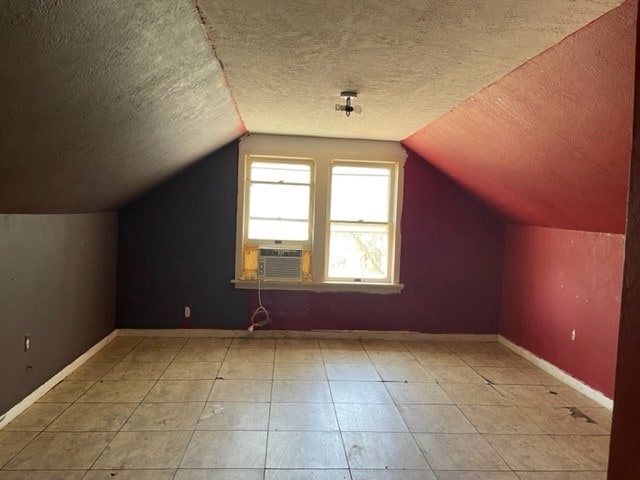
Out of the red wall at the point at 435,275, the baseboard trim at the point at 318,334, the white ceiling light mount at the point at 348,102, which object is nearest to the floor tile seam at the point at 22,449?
the baseboard trim at the point at 318,334

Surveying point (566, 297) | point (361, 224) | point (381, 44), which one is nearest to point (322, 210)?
point (361, 224)

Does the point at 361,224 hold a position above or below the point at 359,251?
above

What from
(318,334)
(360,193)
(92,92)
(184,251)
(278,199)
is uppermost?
(92,92)

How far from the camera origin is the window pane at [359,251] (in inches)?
195

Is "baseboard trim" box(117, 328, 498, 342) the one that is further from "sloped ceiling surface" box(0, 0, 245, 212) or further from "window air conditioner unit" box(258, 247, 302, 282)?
"sloped ceiling surface" box(0, 0, 245, 212)

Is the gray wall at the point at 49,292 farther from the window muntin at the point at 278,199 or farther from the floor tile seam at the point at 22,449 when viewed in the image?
the window muntin at the point at 278,199

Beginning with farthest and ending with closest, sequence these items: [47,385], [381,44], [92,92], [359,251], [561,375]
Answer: [359,251] < [561,375] < [47,385] < [381,44] < [92,92]

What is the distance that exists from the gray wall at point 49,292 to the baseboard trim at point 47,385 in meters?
0.04

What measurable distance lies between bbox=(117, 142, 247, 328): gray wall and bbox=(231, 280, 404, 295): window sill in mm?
165

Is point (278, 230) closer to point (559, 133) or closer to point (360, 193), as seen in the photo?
point (360, 193)

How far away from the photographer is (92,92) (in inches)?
75.1

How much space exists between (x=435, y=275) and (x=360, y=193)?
3.95 feet

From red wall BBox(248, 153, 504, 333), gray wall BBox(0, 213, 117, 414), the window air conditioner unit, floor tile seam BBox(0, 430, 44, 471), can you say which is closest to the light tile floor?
floor tile seam BBox(0, 430, 44, 471)

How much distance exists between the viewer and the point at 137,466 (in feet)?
7.61
